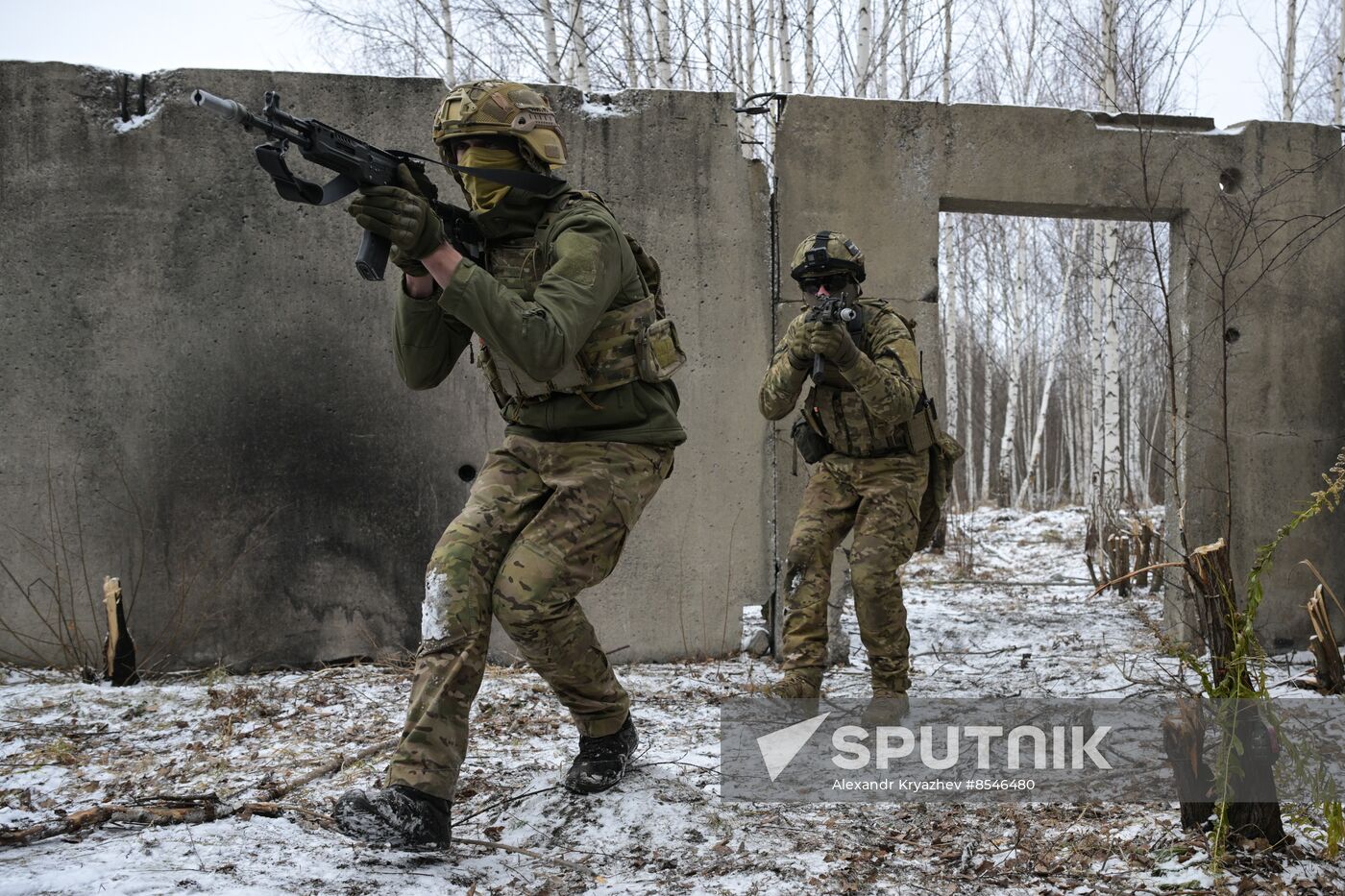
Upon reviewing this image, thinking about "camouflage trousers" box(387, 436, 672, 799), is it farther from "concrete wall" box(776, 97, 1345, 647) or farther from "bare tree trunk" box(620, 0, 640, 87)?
"bare tree trunk" box(620, 0, 640, 87)

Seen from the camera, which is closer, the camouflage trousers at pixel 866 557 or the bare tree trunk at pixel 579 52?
the camouflage trousers at pixel 866 557

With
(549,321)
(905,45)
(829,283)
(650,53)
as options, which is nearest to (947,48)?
(905,45)

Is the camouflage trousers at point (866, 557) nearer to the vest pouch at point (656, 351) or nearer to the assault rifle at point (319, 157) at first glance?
the vest pouch at point (656, 351)

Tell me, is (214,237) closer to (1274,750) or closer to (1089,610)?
(1274,750)

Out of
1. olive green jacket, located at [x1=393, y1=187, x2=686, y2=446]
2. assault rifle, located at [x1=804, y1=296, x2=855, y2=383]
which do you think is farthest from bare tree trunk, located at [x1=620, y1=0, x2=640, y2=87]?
olive green jacket, located at [x1=393, y1=187, x2=686, y2=446]

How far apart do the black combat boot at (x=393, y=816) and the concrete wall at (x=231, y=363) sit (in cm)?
251

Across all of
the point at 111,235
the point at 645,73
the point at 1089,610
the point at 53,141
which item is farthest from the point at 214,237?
the point at 645,73

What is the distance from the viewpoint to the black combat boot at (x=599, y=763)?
110 inches

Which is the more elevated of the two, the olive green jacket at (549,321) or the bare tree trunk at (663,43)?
the bare tree trunk at (663,43)

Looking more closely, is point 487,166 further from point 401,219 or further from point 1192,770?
point 1192,770

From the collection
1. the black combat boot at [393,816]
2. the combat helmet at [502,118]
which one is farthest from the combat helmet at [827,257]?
the black combat boot at [393,816]

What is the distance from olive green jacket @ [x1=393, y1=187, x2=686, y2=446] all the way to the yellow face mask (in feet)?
0.12

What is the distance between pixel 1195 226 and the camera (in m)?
5.02

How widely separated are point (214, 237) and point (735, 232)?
2.33 metres
